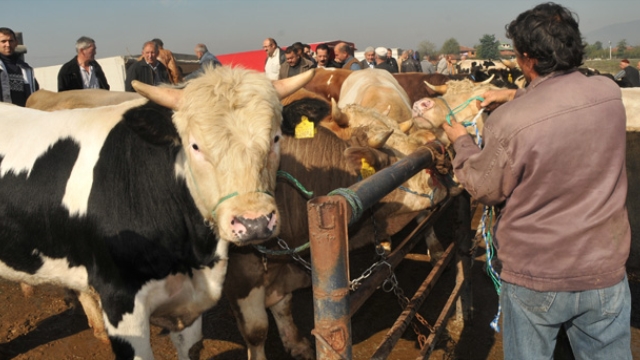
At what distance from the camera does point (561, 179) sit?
5.91 feet

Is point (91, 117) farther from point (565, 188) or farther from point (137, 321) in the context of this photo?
point (565, 188)

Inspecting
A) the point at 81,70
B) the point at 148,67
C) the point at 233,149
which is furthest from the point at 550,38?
the point at 148,67

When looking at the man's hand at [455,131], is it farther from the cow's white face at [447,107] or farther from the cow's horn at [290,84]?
the cow's white face at [447,107]

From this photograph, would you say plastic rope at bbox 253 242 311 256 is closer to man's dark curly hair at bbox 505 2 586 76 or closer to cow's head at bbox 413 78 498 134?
man's dark curly hair at bbox 505 2 586 76

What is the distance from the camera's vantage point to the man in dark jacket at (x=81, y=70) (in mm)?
6515

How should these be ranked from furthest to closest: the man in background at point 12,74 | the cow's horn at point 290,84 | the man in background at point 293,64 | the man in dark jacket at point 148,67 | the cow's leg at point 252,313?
the man in background at point 293,64 → the man in dark jacket at point 148,67 → the man in background at point 12,74 → the cow's leg at point 252,313 → the cow's horn at point 290,84

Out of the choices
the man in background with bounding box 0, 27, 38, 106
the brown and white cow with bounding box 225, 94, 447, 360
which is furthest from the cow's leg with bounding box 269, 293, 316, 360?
the man in background with bounding box 0, 27, 38, 106

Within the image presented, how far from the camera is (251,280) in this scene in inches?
129

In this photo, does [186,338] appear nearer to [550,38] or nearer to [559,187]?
[559,187]

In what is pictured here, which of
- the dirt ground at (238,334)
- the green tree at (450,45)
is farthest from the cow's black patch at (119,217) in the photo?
the green tree at (450,45)

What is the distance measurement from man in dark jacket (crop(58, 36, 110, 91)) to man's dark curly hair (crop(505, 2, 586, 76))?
5959mm

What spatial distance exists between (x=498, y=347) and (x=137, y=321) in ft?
8.34

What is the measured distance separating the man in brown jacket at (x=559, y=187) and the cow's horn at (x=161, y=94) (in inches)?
56.0

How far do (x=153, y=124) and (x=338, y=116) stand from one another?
194cm
